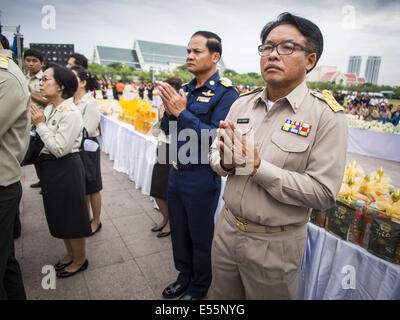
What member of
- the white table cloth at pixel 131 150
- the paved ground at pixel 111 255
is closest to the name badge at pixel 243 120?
the paved ground at pixel 111 255

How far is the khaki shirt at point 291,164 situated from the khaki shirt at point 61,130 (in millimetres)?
1390

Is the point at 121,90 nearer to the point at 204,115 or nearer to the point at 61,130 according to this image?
the point at 61,130

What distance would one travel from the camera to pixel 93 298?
2.12 metres

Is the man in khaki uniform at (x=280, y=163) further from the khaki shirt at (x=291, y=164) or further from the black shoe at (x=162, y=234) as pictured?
the black shoe at (x=162, y=234)

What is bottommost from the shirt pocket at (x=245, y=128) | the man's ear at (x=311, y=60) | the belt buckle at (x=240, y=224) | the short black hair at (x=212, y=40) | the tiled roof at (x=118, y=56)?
the belt buckle at (x=240, y=224)

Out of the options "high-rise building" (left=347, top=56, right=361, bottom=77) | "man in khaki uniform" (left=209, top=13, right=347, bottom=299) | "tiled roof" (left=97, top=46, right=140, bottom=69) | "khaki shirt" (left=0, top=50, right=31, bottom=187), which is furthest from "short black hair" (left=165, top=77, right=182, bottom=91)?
"tiled roof" (left=97, top=46, right=140, bottom=69)

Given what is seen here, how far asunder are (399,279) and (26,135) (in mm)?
2512

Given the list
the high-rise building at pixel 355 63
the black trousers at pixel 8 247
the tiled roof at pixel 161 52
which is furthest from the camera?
the tiled roof at pixel 161 52

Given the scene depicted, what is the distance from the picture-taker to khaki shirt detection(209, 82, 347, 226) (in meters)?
1.07

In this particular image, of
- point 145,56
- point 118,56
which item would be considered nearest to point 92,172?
point 145,56

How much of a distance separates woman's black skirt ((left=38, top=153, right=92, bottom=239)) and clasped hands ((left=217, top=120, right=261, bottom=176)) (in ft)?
5.36

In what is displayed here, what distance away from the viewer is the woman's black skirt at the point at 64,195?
2.09m

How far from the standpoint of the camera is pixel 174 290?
2.14 meters

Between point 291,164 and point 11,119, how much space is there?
1.61 meters
